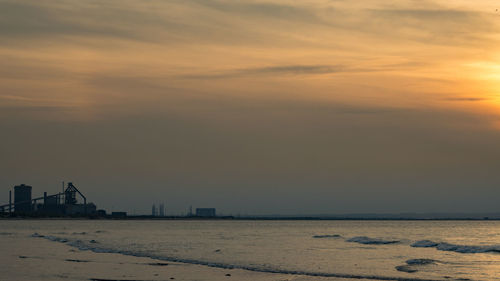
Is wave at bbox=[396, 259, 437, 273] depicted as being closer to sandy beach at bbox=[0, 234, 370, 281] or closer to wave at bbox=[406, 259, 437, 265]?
wave at bbox=[406, 259, 437, 265]

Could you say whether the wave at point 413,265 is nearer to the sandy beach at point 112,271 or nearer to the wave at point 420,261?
the wave at point 420,261

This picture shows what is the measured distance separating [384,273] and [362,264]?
663 centimetres

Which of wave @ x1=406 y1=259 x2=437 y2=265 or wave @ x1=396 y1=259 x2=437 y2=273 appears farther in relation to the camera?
wave @ x1=406 y1=259 x2=437 y2=265

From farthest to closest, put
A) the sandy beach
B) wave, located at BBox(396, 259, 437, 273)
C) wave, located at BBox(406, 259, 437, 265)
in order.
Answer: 1. wave, located at BBox(406, 259, 437, 265)
2. wave, located at BBox(396, 259, 437, 273)
3. the sandy beach

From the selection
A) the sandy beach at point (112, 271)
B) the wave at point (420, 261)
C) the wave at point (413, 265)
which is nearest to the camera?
the sandy beach at point (112, 271)

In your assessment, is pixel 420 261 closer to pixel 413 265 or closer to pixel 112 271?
pixel 413 265

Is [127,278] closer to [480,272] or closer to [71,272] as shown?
[71,272]

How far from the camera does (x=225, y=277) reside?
40719 mm

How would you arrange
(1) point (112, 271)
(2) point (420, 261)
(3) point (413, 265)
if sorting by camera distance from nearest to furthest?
(1) point (112, 271)
(3) point (413, 265)
(2) point (420, 261)

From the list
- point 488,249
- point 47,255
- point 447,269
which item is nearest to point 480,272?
point 447,269

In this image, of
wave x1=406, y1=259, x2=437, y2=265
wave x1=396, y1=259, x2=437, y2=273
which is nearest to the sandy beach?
wave x1=396, y1=259, x2=437, y2=273

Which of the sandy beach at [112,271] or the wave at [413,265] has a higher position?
the sandy beach at [112,271]

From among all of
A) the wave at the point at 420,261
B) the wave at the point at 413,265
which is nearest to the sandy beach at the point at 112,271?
the wave at the point at 413,265

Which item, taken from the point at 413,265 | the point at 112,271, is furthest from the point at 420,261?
the point at 112,271
